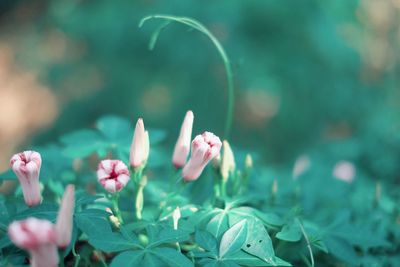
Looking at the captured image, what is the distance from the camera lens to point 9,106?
3.03m

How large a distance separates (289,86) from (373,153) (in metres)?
1.14

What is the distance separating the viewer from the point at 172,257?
70 cm

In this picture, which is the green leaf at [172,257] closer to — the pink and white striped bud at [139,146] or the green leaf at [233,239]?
the green leaf at [233,239]

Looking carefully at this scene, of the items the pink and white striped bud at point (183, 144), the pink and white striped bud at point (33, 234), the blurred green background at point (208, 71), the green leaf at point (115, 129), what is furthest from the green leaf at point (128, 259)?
the blurred green background at point (208, 71)

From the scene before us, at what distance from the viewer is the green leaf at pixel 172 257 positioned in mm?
686

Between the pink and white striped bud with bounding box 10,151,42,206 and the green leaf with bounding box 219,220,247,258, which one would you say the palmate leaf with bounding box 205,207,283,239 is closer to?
the green leaf with bounding box 219,220,247,258

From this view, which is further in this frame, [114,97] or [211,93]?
[114,97]

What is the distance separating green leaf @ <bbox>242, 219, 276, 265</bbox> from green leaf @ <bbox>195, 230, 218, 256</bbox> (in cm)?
4

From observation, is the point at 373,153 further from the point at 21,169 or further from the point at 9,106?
the point at 9,106

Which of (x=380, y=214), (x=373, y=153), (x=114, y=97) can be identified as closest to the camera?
(x=380, y=214)

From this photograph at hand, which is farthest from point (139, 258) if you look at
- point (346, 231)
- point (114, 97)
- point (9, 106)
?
point (9, 106)

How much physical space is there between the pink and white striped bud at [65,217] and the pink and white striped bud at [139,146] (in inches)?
7.3

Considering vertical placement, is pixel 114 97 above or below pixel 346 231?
below

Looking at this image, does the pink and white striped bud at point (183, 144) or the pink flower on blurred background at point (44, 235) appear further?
the pink and white striped bud at point (183, 144)
